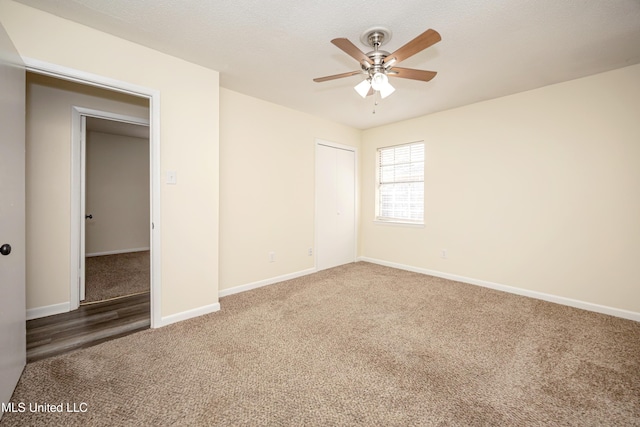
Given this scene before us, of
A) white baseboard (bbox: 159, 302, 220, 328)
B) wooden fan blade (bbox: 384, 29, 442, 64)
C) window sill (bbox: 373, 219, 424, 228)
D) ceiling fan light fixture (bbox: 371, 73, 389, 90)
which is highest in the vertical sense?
wooden fan blade (bbox: 384, 29, 442, 64)

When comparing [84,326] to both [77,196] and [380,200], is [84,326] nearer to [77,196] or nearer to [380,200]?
[77,196]

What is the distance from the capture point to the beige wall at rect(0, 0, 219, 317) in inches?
81.8

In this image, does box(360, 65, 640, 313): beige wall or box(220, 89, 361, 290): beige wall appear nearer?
box(360, 65, 640, 313): beige wall

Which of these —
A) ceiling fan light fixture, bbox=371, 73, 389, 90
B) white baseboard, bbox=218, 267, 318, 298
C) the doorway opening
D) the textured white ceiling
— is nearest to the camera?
the textured white ceiling

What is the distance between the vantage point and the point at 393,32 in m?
2.08

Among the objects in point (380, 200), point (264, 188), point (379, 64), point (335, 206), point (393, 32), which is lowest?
point (335, 206)

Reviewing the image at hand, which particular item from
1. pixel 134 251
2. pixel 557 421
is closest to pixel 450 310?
pixel 557 421

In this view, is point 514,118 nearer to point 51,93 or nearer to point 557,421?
point 557,421

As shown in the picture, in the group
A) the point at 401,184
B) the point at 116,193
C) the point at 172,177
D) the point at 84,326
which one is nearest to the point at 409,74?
the point at 172,177

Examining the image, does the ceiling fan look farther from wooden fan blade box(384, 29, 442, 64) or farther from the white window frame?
the white window frame

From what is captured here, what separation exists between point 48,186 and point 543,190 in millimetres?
5485

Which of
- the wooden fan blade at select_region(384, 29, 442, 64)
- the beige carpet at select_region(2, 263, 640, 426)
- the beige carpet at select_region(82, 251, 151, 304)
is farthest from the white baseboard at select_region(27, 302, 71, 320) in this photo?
the wooden fan blade at select_region(384, 29, 442, 64)

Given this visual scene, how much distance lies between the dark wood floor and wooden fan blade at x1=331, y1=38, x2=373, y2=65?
2.90m

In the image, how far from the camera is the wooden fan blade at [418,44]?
155 cm
